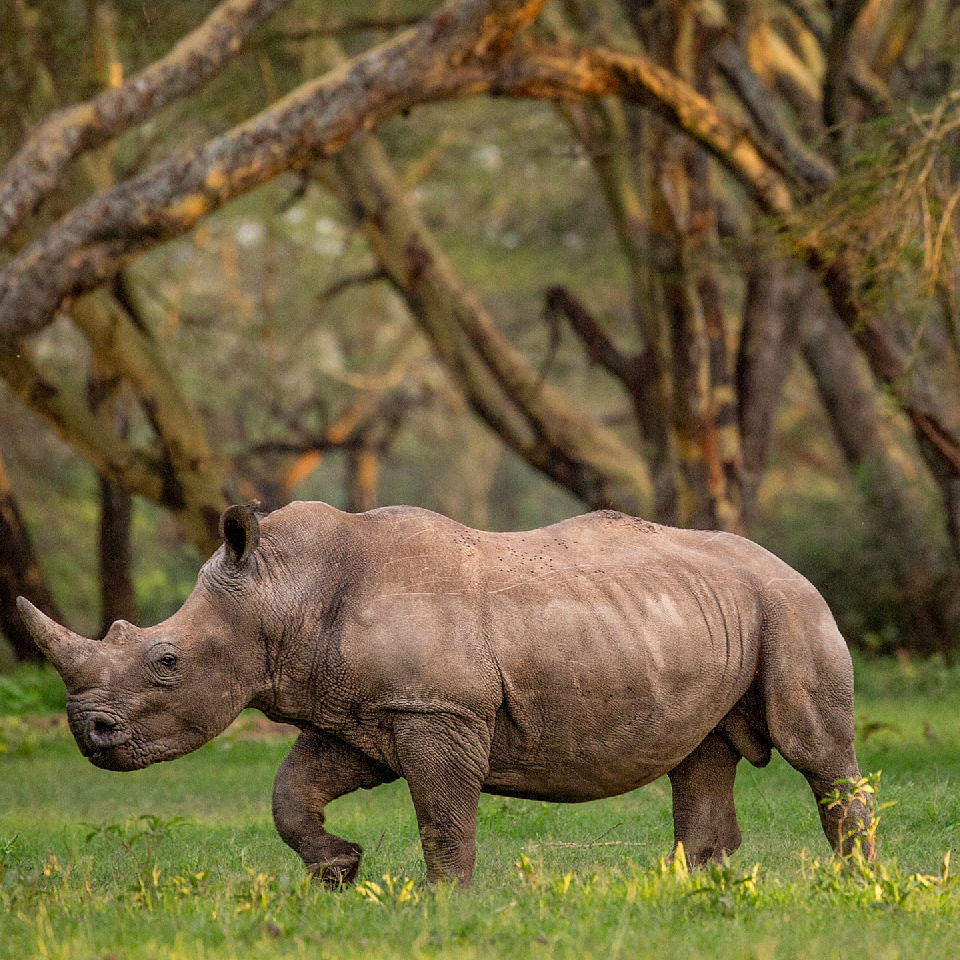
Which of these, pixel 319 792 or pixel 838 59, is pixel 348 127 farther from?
pixel 319 792

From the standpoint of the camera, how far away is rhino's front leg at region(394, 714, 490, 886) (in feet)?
19.1

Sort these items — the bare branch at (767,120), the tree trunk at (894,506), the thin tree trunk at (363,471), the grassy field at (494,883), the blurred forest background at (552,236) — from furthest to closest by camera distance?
1. the thin tree trunk at (363,471)
2. the tree trunk at (894,506)
3. the bare branch at (767,120)
4. the blurred forest background at (552,236)
5. the grassy field at (494,883)

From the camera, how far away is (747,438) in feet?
55.0

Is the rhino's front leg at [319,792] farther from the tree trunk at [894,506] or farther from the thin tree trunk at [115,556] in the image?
the thin tree trunk at [115,556]

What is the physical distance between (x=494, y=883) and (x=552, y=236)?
22.5 metres

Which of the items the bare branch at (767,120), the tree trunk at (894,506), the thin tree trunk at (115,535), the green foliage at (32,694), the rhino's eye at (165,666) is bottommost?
the tree trunk at (894,506)

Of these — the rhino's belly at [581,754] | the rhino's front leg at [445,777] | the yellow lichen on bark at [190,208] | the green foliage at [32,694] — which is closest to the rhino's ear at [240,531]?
the rhino's front leg at [445,777]

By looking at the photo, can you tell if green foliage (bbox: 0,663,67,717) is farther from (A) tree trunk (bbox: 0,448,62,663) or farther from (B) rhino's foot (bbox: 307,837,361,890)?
(B) rhino's foot (bbox: 307,837,361,890)

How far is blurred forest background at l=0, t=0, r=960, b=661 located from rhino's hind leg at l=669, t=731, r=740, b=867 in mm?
5546

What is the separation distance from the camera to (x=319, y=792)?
6.17 metres

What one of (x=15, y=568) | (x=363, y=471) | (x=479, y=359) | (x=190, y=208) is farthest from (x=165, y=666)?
(x=363, y=471)

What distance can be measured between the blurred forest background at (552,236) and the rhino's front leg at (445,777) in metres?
6.11

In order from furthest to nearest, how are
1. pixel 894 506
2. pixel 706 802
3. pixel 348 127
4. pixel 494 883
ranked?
pixel 894 506 → pixel 348 127 → pixel 706 802 → pixel 494 883

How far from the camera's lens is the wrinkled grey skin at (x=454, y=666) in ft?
19.2
